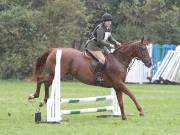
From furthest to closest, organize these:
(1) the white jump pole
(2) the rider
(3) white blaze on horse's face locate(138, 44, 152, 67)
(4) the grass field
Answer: (3) white blaze on horse's face locate(138, 44, 152, 67) → (2) the rider → (1) the white jump pole → (4) the grass field

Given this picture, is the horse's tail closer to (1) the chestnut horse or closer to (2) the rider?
(1) the chestnut horse

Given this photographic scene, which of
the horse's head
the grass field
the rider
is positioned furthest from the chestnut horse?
the grass field

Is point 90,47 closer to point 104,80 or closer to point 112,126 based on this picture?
point 104,80

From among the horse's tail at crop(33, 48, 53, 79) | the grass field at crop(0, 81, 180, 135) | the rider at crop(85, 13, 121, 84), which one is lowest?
the grass field at crop(0, 81, 180, 135)

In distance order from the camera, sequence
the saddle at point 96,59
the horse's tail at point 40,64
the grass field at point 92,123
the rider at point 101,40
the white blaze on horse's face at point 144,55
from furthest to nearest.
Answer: the horse's tail at point 40,64 → the white blaze on horse's face at point 144,55 → the saddle at point 96,59 → the rider at point 101,40 → the grass field at point 92,123

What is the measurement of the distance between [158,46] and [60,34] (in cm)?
A: 594

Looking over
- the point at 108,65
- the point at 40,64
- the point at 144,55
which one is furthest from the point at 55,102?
the point at 144,55

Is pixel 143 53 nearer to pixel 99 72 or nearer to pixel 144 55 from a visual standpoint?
pixel 144 55

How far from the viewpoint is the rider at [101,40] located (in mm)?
14422

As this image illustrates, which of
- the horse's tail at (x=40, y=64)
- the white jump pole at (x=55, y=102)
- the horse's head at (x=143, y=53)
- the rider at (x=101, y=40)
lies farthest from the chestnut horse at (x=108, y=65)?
the white jump pole at (x=55, y=102)

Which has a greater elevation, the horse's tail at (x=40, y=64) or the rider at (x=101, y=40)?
the rider at (x=101, y=40)

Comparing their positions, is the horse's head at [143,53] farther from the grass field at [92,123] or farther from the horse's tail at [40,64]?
the horse's tail at [40,64]

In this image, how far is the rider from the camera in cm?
1442

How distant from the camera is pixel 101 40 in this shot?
1445 centimetres
